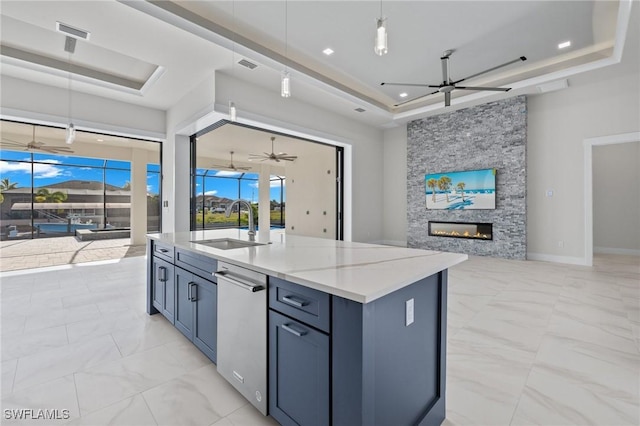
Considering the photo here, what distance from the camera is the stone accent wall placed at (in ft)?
18.4

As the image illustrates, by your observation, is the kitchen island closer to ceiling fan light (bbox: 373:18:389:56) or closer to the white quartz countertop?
the white quartz countertop

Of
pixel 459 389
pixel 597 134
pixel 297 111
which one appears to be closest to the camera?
pixel 459 389

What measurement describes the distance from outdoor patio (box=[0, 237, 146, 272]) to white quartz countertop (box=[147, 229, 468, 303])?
5.69 meters

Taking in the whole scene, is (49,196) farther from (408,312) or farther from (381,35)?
(408,312)

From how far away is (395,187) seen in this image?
768cm

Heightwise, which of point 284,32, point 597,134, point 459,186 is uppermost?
point 284,32

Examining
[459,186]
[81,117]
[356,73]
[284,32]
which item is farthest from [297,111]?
[459,186]

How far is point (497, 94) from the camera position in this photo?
5441 millimetres

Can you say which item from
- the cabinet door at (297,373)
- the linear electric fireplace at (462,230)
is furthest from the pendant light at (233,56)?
the linear electric fireplace at (462,230)

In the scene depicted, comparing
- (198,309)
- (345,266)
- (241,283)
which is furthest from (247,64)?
(345,266)

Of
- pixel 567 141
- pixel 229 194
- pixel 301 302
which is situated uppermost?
pixel 567 141

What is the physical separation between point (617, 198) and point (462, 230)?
11.8ft

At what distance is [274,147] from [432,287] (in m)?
8.26

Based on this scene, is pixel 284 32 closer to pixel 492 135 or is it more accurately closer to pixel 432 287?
pixel 432 287
